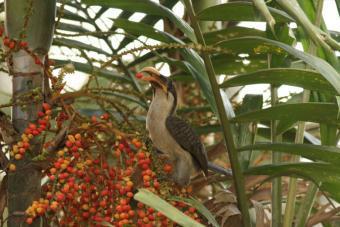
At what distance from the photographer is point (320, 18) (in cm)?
119

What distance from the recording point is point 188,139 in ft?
4.33

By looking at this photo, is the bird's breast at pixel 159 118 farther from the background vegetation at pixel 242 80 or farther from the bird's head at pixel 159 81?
the background vegetation at pixel 242 80

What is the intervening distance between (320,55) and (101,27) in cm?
67

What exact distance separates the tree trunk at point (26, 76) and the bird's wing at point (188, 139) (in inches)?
15.9

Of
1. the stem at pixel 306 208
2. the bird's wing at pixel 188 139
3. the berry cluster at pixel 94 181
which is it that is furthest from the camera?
the bird's wing at pixel 188 139

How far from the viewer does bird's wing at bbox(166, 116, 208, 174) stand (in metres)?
1.30

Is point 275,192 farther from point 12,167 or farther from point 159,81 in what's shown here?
point 12,167

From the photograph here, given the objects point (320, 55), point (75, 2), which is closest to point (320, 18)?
point (320, 55)

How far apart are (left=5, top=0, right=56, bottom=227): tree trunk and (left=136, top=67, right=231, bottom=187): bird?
0.36 meters

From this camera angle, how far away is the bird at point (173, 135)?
1.31 m

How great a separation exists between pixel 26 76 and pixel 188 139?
44 cm

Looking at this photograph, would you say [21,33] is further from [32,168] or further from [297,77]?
[297,77]

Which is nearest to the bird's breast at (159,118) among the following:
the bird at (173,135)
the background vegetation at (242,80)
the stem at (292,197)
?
the bird at (173,135)

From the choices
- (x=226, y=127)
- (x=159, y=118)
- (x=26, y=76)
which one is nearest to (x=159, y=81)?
(x=159, y=118)
